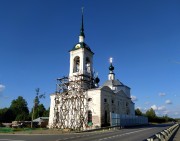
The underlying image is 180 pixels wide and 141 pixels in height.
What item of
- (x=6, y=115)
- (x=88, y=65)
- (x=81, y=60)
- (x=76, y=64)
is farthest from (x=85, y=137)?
(x=6, y=115)

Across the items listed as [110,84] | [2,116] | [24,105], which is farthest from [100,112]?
[24,105]

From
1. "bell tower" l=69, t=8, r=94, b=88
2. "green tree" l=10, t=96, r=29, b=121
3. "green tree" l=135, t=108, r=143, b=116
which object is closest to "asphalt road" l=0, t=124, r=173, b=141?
"bell tower" l=69, t=8, r=94, b=88

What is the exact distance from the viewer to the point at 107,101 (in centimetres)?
4572

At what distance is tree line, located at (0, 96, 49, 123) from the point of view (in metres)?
76.1

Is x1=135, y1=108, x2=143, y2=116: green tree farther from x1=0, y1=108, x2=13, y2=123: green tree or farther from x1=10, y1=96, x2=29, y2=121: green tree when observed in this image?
x1=0, y1=108, x2=13, y2=123: green tree

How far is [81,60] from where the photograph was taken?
48.4 metres

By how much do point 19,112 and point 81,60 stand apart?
1905 inches

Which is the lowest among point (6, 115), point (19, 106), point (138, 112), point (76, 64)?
point (6, 115)

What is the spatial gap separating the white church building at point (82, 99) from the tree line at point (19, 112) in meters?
28.5

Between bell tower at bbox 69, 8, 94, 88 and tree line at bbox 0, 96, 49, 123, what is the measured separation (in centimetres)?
3064

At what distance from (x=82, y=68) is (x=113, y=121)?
13.8 meters

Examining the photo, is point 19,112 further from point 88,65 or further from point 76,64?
point 88,65

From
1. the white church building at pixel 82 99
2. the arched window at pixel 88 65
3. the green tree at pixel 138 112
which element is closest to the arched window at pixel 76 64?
the white church building at pixel 82 99

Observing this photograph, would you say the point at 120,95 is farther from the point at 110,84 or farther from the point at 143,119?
the point at 143,119
